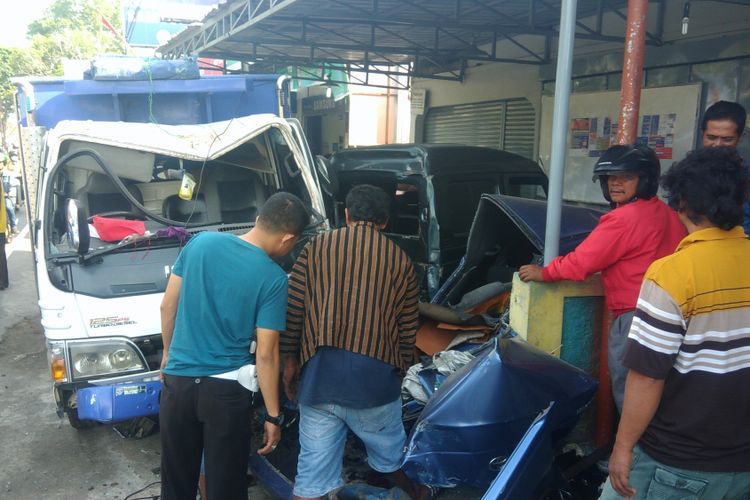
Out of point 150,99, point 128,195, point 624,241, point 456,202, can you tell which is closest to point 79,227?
point 128,195

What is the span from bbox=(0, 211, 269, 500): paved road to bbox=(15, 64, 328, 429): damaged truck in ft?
0.97

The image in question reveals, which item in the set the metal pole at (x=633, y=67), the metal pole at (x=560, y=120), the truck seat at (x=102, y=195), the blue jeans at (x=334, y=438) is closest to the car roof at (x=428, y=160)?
the truck seat at (x=102, y=195)

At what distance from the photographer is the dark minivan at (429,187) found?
15.2ft

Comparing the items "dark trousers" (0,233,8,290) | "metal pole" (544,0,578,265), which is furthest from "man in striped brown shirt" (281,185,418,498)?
"dark trousers" (0,233,8,290)

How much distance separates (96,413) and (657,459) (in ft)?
9.45

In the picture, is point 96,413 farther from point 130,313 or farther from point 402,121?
point 402,121

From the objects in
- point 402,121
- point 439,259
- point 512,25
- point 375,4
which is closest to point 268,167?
point 439,259

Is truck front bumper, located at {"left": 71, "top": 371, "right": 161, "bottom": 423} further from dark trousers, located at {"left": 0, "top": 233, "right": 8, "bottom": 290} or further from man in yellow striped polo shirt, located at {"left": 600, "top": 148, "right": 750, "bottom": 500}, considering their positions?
dark trousers, located at {"left": 0, "top": 233, "right": 8, "bottom": 290}

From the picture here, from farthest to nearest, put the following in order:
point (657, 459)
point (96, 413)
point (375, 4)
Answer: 1. point (375, 4)
2. point (96, 413)
3. point (657, 459)

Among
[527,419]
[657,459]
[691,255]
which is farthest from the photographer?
[527,419]

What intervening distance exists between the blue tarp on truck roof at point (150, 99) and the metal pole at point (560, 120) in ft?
12.6

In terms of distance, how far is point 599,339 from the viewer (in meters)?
3.05

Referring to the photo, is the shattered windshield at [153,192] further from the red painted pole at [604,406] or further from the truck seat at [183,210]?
the red painted pole at [604,406]

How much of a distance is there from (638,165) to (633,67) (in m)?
0.47
